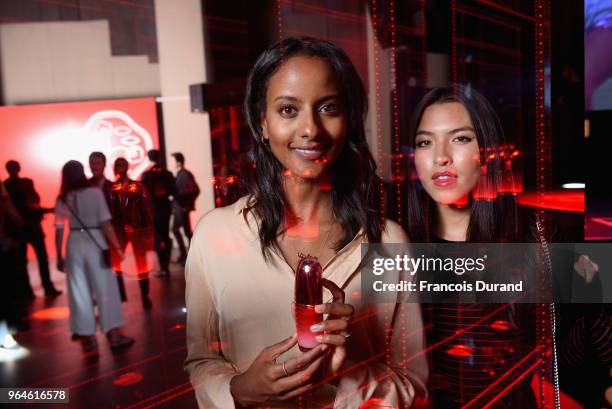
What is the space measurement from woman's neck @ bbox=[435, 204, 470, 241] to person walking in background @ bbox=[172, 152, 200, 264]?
2.29 feet

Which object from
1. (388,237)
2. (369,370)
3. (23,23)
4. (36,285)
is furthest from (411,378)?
(23,23)

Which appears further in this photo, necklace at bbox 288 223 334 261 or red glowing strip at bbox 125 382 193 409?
red glowing strip at bbox 125 382 193 409

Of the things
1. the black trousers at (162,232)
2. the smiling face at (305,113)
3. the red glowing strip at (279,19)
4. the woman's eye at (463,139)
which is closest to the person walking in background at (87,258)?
the black trousers at (162,232)

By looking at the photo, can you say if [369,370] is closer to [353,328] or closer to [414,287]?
[353,328]

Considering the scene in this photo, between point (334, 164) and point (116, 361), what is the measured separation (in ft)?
3.00

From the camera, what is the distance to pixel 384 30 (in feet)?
4.60

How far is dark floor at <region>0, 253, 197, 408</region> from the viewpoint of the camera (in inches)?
57.1

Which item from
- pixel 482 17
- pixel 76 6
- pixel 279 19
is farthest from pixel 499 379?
pixel 76 6

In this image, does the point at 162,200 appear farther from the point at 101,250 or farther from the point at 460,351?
the point at 460,351

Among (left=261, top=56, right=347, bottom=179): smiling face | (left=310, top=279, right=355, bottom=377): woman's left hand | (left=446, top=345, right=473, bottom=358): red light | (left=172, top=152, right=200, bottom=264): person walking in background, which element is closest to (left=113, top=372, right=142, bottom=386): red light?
(left=172, top=152, right=200, bottom=264): person walking in background

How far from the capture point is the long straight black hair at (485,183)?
1337 millimetres

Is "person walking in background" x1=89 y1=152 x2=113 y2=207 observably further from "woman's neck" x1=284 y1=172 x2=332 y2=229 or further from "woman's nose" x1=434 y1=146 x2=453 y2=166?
"woman's nose" x1=434 y1=146 x2=453 y2=166

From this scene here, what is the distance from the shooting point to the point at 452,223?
1367 millimetres

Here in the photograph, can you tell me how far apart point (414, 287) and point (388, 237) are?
0.18 meters
